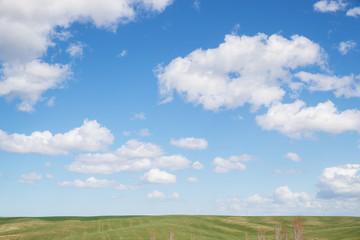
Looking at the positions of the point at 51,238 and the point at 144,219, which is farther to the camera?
the point at 144,219

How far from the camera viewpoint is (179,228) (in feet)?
513

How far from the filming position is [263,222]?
187m

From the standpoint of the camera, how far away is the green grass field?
13775cm

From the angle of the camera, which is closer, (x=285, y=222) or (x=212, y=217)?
(x=285, y=222)

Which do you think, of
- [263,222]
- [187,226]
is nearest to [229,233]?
[187,226]

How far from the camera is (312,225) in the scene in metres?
178

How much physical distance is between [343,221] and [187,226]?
84876mm

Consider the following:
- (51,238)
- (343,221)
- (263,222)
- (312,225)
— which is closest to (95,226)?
(51,238)

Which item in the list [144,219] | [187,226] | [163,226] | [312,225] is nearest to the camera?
[163,226]

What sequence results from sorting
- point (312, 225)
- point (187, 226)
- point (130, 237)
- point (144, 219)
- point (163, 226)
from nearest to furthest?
1. point (130, 237)
2. point (163, 226)
3. point (187, 226)
4. point (312, 225)
5. point (144, 219)

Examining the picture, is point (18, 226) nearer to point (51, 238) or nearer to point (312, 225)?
point (51, 238)

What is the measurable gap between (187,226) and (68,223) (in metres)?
57.0

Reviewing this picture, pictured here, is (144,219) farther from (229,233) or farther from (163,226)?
(229,233)

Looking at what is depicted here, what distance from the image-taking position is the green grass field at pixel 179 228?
13775cm
